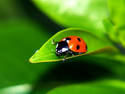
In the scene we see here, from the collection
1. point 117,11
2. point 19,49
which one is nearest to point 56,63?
point 19,49

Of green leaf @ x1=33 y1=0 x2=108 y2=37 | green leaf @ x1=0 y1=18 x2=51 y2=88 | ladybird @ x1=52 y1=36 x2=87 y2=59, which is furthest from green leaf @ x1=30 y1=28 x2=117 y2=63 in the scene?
green leaf @ x1=0 y1=18 x2=51 y2=88

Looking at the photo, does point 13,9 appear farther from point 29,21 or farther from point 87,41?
point 87,41

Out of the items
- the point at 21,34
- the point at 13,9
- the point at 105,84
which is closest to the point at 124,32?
the point at 105,84

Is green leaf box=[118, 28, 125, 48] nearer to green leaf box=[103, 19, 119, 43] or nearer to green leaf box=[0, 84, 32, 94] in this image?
green leaf box=[103, 19, 119, 43]

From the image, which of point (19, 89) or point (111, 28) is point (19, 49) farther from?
point (111, 28)

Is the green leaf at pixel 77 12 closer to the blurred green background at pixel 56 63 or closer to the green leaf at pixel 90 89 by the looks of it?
the blurred green background at pixel 56 63
